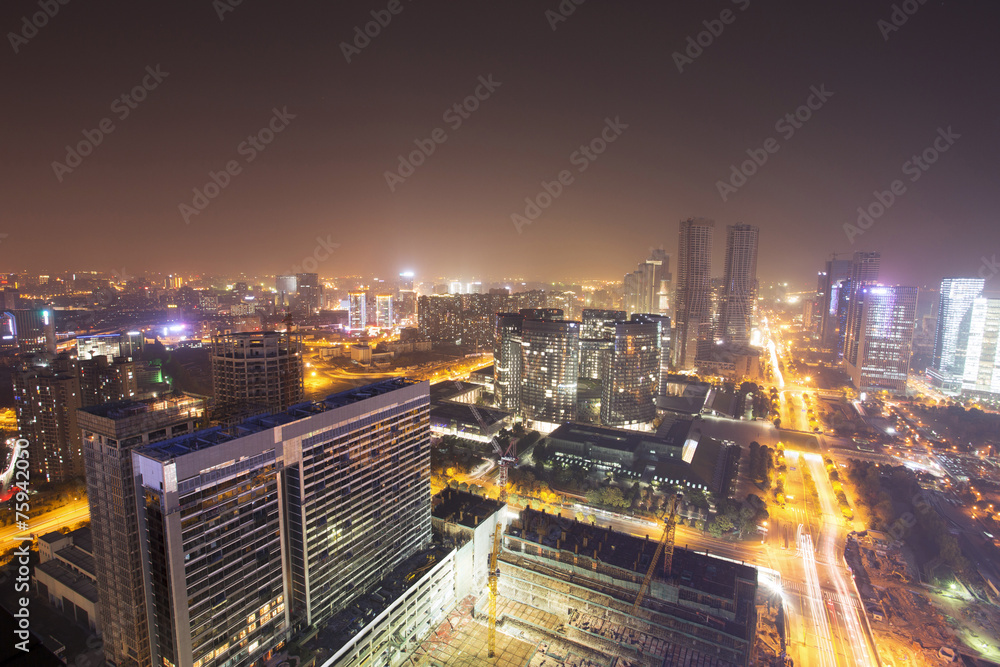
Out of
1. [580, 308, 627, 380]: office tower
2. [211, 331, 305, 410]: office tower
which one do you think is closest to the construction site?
[211, 331, 305, 410]: office tower

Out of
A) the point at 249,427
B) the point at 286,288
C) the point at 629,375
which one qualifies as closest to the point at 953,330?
the point at 629,375

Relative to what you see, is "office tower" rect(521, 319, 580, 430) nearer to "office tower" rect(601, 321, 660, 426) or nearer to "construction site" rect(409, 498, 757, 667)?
"office tower" rect(601, 321, 660, 426)

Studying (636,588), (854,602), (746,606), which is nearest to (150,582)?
(636,588)

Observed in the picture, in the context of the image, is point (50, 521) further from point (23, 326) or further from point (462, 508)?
point (23, 326)

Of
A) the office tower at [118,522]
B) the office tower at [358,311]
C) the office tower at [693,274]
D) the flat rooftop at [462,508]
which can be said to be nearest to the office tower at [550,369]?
the flat rooftop at [462,508]

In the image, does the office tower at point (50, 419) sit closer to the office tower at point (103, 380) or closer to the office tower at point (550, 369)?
the office tower at point (103, 380)
